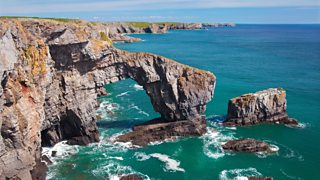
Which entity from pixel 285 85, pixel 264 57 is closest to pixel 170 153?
pixel 285 85

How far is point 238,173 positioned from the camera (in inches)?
1916

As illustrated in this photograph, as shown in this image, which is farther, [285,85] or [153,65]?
[285,85]

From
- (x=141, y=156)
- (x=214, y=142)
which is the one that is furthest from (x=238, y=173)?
(x=141, y=156)

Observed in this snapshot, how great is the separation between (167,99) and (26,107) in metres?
26.2

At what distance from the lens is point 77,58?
55.6 m

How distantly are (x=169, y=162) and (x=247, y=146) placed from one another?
12898 millimetres

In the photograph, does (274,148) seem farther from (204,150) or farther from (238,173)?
(238,173)

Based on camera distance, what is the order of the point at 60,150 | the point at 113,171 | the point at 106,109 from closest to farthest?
the point at 113,171, the point at 60,150, the point at 106,109

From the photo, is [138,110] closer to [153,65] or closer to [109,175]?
[153,65]

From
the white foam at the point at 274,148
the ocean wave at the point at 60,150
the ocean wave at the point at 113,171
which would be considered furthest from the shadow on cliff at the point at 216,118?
the ocean wave at the point at 60,150

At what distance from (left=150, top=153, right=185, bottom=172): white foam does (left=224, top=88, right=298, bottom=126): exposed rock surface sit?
57.5 feet

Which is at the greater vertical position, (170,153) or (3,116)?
(3,116)

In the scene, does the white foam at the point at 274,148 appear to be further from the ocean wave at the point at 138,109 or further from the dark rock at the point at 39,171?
the dark rock at the point at 39,171

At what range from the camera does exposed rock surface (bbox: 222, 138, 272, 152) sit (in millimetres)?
55750
